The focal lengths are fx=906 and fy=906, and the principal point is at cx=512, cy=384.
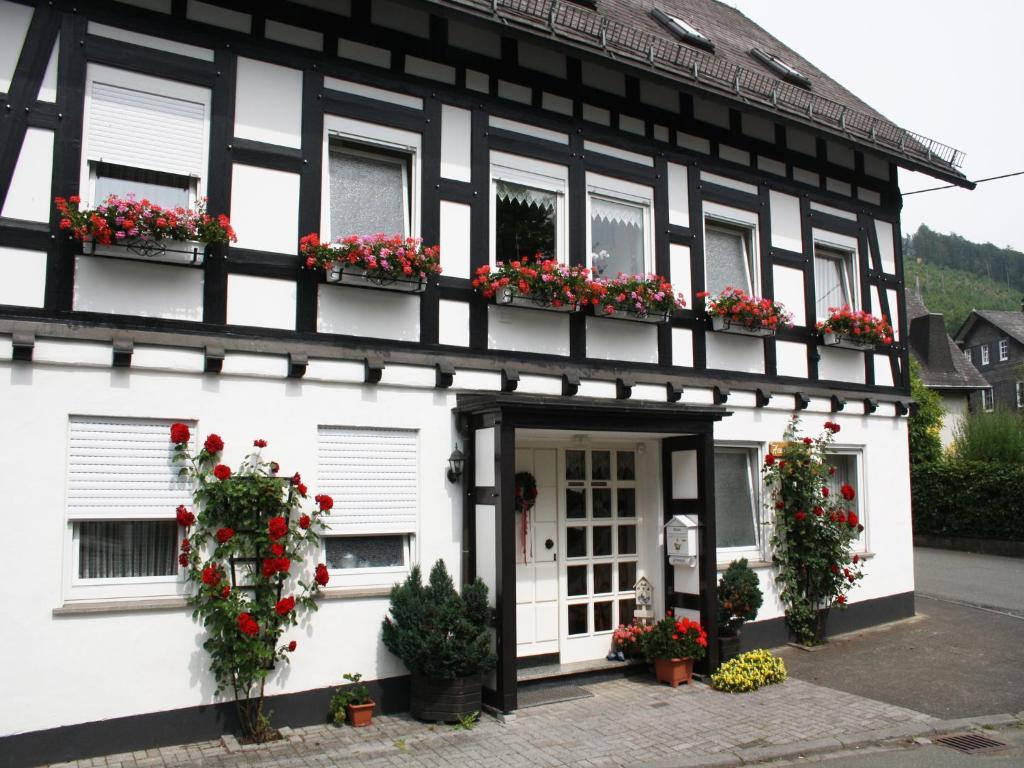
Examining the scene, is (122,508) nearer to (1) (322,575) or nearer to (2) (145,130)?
(1) (322,575)

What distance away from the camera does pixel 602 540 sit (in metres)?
10.6

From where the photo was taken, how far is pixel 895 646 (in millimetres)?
11758

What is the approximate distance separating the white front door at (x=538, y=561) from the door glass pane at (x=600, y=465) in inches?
21.2

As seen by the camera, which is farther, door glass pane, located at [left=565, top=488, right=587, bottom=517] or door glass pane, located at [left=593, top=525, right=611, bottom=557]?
door glass pane, located at [left=593, top=525, right=611, bottom=557]

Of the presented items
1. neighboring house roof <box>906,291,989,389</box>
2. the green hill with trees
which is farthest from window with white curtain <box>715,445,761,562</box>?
the green hill with trees

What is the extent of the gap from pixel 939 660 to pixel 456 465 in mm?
6574

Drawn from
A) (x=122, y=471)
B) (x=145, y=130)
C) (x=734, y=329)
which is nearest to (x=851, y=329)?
(x=734, y=329)

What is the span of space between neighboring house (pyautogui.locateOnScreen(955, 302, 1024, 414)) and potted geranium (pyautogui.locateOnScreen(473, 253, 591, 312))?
5262 centimetres

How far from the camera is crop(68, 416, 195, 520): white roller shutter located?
7.28m

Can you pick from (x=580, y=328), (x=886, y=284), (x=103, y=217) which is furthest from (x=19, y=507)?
(x=886, y=284)

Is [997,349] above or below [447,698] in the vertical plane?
above

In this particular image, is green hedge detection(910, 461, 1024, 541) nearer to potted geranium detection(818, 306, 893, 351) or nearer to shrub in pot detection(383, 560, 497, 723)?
potted geranium detection(818, 306, 893, 351)

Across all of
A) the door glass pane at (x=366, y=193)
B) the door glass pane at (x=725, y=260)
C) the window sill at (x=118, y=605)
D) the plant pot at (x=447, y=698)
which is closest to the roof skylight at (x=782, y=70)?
the door glass pane at (x=725, y=260)

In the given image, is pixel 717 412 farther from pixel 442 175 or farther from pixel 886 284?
pixel 886 284
